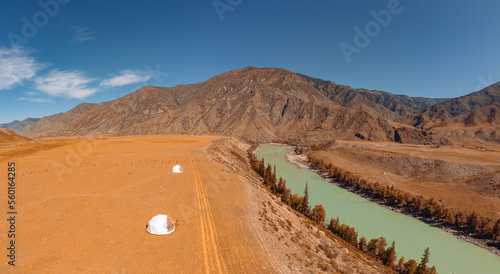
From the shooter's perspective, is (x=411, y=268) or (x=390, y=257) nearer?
(x=411, y=268)

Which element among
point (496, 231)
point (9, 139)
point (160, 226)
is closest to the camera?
point (160, 226)

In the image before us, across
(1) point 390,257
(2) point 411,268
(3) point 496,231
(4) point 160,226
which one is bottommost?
(2) point 411,268

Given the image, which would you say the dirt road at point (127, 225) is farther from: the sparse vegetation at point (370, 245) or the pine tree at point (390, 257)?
the pine tree at point (390, 257)

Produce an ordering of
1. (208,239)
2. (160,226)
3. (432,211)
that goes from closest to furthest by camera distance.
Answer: (208,239), (160,226), (432,211)

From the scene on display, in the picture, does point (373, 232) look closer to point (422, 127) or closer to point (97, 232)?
point (97, 232)

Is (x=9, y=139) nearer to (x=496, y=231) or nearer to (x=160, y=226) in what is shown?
(x=160, y=226)

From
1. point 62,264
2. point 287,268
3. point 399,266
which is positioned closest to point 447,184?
point 399,266

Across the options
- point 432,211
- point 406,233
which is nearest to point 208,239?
point 406,233
